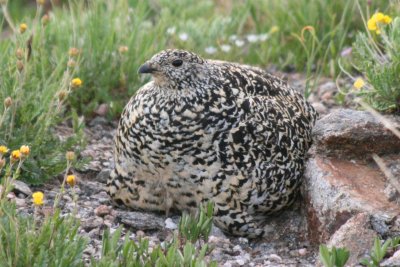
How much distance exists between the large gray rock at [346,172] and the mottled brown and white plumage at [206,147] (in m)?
0.18

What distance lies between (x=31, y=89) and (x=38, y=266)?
190 centimetres

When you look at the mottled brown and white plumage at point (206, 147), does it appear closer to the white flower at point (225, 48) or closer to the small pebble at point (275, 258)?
the small pebble at point (275, 258)

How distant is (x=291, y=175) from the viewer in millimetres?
5191

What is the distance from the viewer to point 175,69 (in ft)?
16.3

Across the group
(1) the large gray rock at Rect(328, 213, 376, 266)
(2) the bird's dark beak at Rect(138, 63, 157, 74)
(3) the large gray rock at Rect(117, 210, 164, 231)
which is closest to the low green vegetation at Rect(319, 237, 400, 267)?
(1) the large gray rock at Rect(328, 213, 376, 266)

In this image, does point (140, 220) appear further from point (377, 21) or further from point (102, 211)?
point (377, 21)

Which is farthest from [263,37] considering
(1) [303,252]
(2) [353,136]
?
(1) [303,252]

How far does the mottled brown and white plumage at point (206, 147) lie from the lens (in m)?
4.92

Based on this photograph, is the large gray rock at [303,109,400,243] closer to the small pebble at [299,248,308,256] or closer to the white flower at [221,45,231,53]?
the small pebble at [299,248,308,256]

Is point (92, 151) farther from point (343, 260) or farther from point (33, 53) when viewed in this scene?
point (343, 260)

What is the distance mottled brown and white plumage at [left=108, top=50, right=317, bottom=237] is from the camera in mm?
4922

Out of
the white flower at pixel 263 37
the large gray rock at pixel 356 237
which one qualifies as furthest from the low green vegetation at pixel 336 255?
the white flower at pixel 263 37

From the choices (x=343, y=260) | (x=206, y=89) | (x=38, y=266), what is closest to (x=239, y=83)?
(x=206, y=89)

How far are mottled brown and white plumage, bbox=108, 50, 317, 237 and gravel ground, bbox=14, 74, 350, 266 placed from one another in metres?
0.09
